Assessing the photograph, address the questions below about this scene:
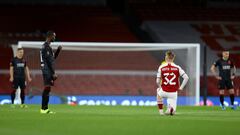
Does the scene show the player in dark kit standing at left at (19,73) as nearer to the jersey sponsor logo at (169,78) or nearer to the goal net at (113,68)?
the goal net at (113,68)

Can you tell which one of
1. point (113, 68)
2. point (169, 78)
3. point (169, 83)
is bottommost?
point (169, 83)

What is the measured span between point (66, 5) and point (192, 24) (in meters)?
6.40

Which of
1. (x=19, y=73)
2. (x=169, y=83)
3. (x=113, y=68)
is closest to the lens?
(x=169, y=83)

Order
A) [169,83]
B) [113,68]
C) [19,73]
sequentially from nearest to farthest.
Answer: [169,83] < [19,73] < [113,68]

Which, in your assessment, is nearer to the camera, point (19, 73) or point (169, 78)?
point (169, 78)

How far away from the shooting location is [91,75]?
2525 cm

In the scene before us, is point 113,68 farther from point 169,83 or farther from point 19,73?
point 169,83

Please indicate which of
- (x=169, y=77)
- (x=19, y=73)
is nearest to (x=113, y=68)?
(x=19, y=73)

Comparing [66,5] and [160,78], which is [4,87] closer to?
[66,5]

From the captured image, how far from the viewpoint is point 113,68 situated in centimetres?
2562

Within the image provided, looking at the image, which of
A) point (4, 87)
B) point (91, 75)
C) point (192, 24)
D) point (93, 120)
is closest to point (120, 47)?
point (91, 75)

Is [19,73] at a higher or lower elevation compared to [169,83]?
higher

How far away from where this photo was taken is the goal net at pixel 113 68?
24672 mm

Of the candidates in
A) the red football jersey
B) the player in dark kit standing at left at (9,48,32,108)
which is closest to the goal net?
the player in dark kit standing at left at (9,48,32,108)
